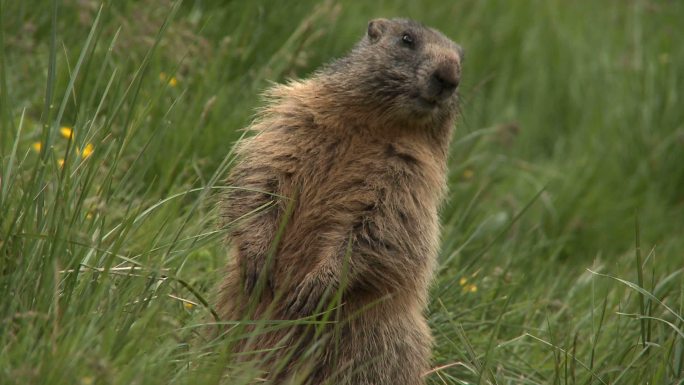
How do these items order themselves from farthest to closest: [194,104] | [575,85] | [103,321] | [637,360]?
[575,85] < [194,104] < [637,360] < [103,321]

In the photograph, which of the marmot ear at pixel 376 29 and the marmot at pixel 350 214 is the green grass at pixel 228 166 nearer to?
the marmot at pixel 350 214

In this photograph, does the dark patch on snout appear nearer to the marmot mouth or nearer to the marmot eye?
the marmot mouth

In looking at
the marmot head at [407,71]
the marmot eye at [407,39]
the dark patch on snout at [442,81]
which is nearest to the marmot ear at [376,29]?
the marmot head at [407,71]

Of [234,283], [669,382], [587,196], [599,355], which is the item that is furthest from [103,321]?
[587,196]

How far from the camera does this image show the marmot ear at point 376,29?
15.7 feet

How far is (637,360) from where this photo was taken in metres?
4.21

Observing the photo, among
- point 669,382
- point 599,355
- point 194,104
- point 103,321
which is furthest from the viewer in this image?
point 194,104

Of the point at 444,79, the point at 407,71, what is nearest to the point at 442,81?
the point at 444,79

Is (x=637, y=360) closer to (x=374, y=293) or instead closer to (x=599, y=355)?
(x=599, y=355)

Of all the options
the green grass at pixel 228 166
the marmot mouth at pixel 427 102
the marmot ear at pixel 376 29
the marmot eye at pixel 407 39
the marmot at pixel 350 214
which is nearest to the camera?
the green grass at pixel 228 166

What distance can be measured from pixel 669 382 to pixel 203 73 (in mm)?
2768

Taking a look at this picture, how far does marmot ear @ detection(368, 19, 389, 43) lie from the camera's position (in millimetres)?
4780

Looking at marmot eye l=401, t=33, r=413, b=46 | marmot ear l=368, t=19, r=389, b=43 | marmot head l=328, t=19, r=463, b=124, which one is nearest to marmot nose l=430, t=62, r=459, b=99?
marmot head l=328, t=19, r=463, b=124

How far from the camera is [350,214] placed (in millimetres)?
4043
